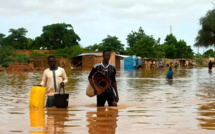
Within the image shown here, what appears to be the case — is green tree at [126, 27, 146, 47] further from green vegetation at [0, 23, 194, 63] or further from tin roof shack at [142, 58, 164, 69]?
→ tin roof shack at [142, 58, 164, 69]

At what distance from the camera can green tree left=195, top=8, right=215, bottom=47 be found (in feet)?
120

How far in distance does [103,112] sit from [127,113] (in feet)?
1.60

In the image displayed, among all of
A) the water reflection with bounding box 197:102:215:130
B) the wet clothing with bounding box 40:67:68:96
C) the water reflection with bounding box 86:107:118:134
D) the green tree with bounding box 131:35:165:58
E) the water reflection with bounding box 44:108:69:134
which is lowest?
the water reflection with bounding box 197:102:215:130

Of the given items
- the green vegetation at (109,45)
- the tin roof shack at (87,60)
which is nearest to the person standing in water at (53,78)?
the tin roof shack at (87,60)

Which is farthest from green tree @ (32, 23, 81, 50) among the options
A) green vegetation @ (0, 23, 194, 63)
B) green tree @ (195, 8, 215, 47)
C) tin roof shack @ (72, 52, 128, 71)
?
green tree @ (195, 8, 215, 47)

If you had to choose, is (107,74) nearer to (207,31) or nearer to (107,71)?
(107,71)

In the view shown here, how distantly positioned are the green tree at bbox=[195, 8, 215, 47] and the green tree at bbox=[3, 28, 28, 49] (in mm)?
52110

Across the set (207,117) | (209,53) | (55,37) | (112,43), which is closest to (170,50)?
(112,43)

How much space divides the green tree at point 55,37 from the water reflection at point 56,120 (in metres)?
70.7

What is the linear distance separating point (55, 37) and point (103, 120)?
2937 inches

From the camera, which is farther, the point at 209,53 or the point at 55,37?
the point at 209,53

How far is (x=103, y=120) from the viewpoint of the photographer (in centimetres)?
634

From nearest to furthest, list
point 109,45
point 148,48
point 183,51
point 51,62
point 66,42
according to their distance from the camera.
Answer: point 51,62 < point 148,48 < point 66,42 < point 109,45 < point 183,51

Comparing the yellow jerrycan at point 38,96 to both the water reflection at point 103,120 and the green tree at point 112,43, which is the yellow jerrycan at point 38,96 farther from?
the green tree at point 112,43
